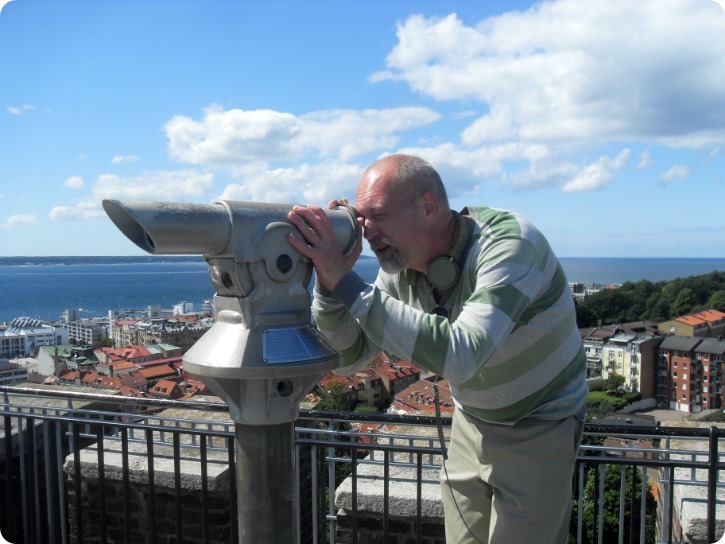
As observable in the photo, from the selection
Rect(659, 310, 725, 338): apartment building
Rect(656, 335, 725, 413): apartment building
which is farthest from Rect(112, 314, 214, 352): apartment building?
Rect(659, 310, 725, 338): apartment building

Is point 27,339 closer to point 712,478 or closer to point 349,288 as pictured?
point 712,478

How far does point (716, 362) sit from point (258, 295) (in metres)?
65.9

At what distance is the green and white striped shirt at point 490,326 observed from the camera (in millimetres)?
1471

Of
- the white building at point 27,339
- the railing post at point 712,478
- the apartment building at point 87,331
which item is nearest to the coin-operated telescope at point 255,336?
the railing post at point 712,478

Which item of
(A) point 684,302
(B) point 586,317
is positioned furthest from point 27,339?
(A) point 684,302

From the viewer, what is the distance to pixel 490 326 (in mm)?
1495

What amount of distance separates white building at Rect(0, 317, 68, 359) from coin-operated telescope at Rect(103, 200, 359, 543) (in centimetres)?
8233

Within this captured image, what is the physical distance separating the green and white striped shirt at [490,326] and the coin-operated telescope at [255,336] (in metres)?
0.17

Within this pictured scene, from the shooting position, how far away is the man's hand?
4.57 feet

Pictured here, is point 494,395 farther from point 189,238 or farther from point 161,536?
point 161,536

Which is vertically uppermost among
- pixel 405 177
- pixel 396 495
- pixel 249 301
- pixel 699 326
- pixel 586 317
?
pixel 405 177

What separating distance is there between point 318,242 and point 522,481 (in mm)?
962

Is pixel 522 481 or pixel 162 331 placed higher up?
pixel 522 481

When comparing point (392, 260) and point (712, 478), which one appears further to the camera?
point (712, 478)
